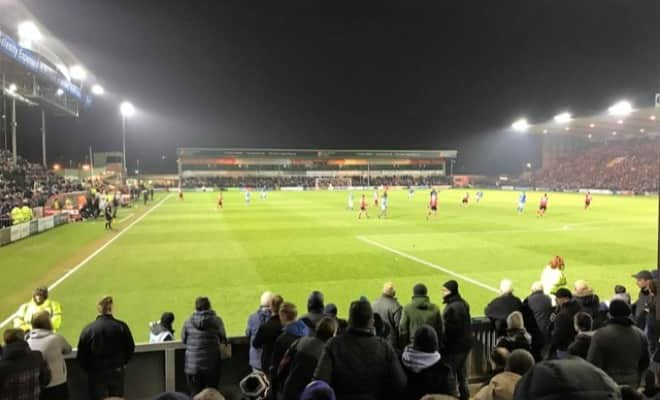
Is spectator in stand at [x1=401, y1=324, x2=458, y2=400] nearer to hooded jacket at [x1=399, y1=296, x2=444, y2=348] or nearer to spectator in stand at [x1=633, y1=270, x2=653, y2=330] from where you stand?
hooded jacket at [x1=399, y1=296, x2=444, y2=348]

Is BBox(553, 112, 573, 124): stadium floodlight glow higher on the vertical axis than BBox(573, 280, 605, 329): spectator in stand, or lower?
higher

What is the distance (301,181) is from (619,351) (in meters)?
97.1

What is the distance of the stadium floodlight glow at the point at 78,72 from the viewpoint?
53.8m

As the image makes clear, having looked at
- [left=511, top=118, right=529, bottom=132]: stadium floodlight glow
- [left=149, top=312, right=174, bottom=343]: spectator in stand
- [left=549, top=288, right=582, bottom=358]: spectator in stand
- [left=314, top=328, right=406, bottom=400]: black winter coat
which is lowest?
[left=149, top=312, right=174, bottom=343]: spectator in stand

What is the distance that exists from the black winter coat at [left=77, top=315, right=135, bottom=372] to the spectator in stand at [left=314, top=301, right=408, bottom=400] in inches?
121

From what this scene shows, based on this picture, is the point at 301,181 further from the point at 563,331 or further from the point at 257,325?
the point at 563,331

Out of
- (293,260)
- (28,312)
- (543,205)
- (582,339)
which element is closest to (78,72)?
(293,260)

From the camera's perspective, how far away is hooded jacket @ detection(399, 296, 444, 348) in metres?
6.51

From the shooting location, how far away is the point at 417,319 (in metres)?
6.56

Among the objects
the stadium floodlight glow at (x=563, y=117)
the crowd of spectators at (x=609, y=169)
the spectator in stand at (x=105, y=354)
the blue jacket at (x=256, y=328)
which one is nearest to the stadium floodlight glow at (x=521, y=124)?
the stadium floodlight glow at (x=563, y=117)

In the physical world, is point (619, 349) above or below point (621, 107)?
below

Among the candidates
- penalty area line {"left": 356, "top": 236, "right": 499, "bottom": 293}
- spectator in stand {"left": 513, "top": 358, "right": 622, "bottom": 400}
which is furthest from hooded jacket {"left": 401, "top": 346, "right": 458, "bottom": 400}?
penalty area line {"left": 356, "top": 236, "right": 499, "bottom": 293}

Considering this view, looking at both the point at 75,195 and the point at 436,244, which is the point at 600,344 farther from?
the point at 75,195

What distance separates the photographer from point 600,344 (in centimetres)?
496
